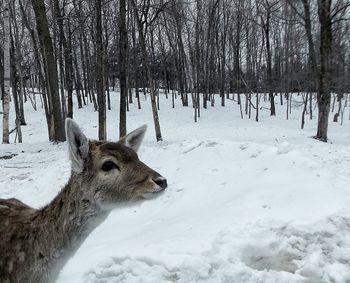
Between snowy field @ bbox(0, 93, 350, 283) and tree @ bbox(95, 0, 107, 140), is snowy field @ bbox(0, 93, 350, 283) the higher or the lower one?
the lower one

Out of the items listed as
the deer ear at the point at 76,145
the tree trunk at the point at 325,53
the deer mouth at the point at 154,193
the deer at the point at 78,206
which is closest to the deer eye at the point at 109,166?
the deer at the point at 78,206

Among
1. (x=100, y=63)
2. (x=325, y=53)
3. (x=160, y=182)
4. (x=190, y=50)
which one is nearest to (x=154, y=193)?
(x=160, y=182)

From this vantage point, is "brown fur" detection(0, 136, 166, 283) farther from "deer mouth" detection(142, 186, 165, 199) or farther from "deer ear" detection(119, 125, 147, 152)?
"deer ear" detection(119, 125, 147, 152)

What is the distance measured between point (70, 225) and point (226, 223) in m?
2.85

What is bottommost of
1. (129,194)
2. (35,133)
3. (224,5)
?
(35,133)

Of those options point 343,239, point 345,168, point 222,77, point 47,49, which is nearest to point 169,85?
point 222,77

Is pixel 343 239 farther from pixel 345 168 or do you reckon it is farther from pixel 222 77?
pixel 222 77

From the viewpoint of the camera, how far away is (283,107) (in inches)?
1816

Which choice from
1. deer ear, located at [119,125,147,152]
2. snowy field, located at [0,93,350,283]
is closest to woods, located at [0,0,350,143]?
snowy field, located at [0,93,350,283]

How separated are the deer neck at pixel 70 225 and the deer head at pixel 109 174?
44 mm

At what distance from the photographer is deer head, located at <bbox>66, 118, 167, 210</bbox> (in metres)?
3.32

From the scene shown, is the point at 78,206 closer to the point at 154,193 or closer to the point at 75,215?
the point at 75,215

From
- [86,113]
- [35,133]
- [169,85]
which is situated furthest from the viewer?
[169,85]

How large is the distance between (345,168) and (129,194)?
27.1ft
